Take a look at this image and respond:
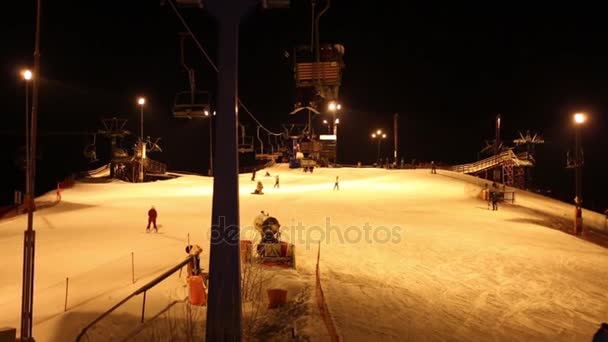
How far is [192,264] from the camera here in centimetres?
1043

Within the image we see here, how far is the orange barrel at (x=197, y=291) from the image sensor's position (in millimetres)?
9883

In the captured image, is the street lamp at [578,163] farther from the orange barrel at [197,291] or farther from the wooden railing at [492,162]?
the wooden railing at [492,162]

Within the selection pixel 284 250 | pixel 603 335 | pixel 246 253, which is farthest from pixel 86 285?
pixel 603 335

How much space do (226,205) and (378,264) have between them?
28.5 ft

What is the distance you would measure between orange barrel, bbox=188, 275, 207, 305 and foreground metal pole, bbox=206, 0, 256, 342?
3065mm

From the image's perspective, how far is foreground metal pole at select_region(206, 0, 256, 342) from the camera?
22.5 ft

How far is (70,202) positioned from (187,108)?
15.4 m

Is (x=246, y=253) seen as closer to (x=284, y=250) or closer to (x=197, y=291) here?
(x=284, y=250)

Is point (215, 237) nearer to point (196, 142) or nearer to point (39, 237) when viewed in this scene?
point (39, 237)

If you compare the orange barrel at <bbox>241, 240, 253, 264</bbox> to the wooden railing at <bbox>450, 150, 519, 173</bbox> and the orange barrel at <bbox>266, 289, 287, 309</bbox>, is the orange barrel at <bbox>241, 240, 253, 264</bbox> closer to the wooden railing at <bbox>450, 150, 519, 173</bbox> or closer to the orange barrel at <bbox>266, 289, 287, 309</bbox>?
the orange barrel at <bbox>266, 289, 287, 309</bbox>

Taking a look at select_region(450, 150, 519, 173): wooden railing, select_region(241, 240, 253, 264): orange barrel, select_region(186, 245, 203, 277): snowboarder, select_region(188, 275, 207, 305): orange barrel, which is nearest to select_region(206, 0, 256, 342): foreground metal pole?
select_region(188, 275, 207, 305): orange barrel

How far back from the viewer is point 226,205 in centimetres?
688

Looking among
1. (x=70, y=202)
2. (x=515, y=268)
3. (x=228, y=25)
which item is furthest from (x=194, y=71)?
(x=70, y=202)

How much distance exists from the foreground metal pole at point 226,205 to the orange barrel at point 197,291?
306cm
